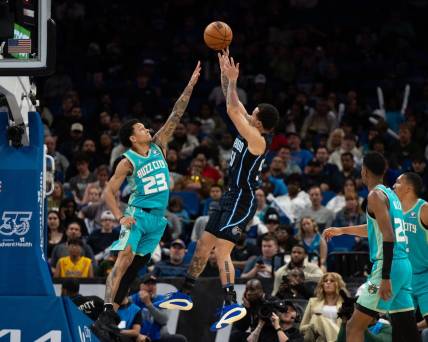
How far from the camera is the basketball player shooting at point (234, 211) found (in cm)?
1105

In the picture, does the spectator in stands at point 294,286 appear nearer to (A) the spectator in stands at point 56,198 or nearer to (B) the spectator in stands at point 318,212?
(B) the spectator in stands at point 318,212

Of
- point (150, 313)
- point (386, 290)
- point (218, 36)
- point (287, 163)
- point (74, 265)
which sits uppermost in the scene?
point (218, 36)

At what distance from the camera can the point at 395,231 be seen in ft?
32.5

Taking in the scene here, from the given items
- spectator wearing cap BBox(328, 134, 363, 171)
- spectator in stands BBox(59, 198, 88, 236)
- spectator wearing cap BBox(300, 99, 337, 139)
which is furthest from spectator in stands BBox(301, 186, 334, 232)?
spectator wearing cap BBox(300, 99, 337, 139)

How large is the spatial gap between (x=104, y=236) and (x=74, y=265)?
40.0 inches

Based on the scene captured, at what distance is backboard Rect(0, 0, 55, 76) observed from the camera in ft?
30.2

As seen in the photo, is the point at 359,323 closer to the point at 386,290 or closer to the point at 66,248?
the point at 386,290

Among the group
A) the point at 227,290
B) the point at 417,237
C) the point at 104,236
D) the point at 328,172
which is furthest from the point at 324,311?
the point at 328,172

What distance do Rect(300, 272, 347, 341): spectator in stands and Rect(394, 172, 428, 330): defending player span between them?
172cm

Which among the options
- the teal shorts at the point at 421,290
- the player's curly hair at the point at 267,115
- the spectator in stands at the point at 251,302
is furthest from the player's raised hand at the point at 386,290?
the spectator in stands at the point at 251,302

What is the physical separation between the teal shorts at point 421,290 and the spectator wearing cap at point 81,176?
25.4 feet

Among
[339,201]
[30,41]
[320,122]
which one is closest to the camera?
[30,41]

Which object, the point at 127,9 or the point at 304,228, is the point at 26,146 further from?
the point at 127,9

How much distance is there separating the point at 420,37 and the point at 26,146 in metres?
15.0
